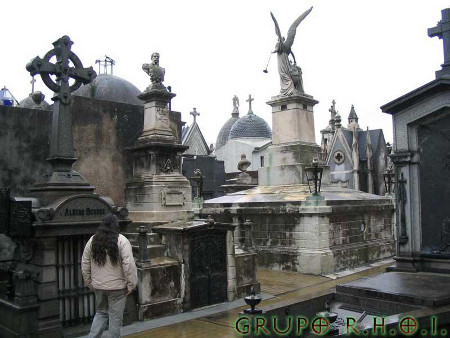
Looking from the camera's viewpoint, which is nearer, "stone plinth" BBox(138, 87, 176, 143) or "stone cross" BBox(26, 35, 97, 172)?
"stone cross" BBox(26, 35, 97, 172)

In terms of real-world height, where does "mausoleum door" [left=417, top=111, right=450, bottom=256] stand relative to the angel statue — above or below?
below

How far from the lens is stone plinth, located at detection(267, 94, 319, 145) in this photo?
16.1 meters

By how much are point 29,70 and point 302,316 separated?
5794mm

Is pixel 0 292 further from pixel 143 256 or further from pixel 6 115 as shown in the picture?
pixel 6 115

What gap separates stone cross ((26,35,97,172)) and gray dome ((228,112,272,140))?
38932 mm

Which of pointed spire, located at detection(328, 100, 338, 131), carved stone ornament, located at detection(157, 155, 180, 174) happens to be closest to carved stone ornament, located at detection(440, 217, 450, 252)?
carved stone ornament, located at detection(157, 155, 180, 174)

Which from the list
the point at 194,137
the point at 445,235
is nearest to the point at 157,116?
the point at 445,235

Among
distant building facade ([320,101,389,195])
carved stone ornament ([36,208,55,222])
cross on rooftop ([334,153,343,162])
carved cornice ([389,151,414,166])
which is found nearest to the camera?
carved stone ornament ([36,208,55,222])

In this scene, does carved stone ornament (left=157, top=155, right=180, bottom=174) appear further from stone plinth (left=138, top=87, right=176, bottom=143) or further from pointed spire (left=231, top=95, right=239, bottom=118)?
pointed spire (left=231, top=95, right=239, bottom=118)

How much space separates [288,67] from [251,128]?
98.9ft

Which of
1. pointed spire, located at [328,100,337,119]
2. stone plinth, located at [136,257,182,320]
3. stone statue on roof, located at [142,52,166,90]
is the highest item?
pointed spire, located at [328,100,337,119]

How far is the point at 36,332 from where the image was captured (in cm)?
666

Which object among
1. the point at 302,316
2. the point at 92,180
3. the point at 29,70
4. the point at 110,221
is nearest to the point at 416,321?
the point at 302,316

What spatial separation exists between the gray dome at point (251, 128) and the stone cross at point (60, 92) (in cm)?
3893
